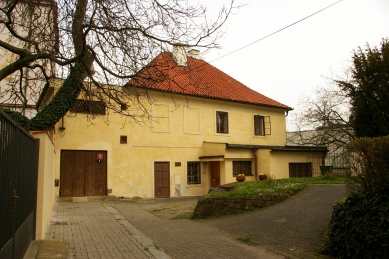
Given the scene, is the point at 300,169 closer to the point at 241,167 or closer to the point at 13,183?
the point at 241,167

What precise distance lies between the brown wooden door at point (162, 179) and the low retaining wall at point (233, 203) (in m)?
8.05

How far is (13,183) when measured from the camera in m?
→ 4.50

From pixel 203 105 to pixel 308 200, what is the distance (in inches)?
486

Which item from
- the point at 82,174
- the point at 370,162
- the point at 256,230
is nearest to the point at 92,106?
the point at 256,230

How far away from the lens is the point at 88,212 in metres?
12.9

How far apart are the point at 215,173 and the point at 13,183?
1795 cm

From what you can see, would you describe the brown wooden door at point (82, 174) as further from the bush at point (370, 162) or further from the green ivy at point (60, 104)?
the bush at point (370, 162)

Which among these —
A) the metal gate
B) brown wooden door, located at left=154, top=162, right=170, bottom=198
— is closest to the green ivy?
the metal gate

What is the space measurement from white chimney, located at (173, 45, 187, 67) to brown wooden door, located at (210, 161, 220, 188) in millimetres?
12847

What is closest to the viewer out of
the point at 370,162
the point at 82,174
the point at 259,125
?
the point at 370,162

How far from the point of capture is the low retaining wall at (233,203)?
11.4 m

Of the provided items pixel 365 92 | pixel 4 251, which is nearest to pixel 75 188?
pixel 4 251

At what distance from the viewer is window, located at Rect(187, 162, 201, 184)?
21.4 meters

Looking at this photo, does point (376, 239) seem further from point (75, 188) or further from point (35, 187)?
point (75, 188)
